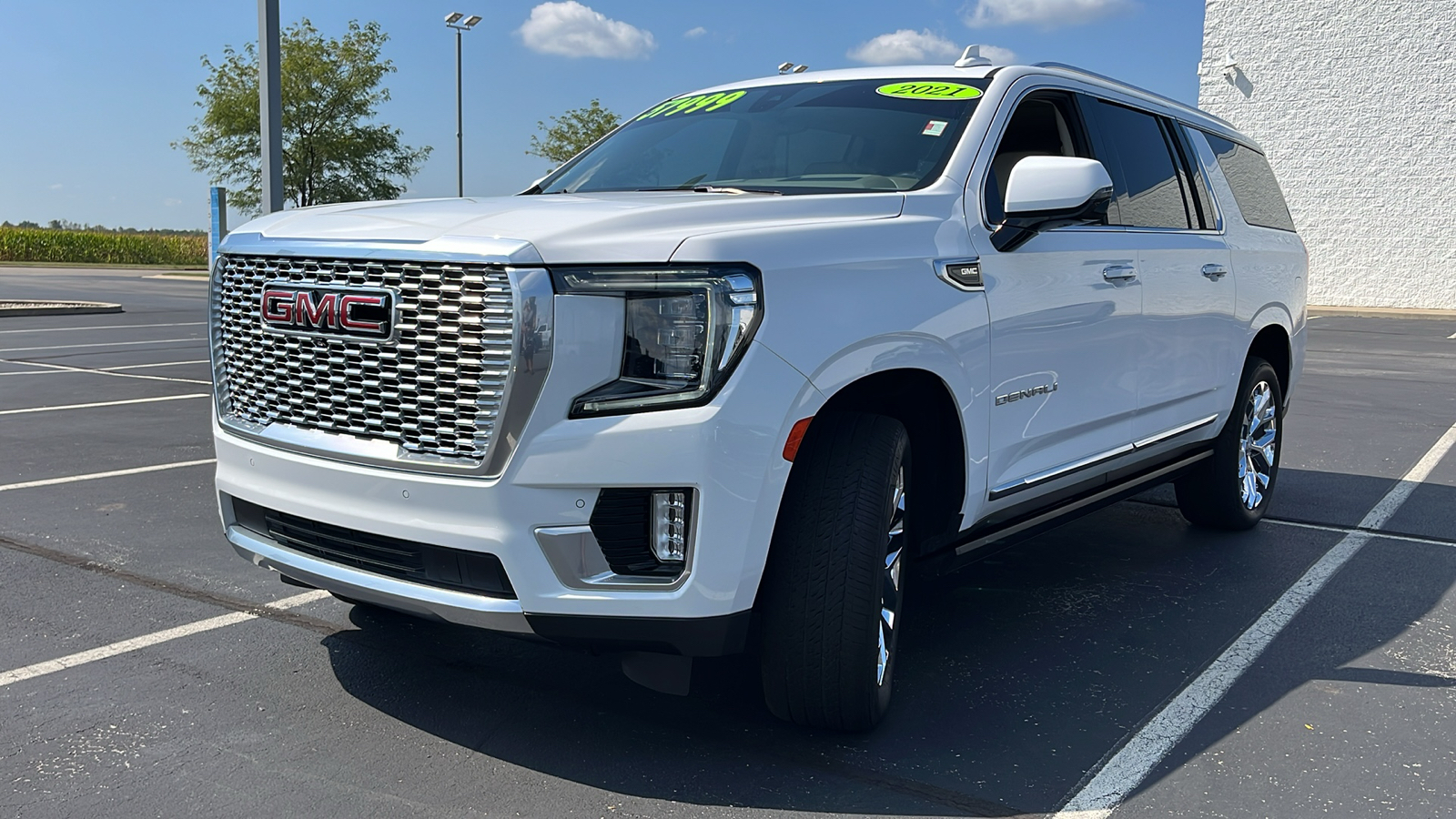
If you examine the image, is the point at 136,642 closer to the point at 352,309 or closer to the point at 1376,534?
the point at 352,309

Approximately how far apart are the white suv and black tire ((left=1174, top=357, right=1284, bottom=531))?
183 centimetres

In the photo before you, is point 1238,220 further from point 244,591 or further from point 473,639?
point 244,591

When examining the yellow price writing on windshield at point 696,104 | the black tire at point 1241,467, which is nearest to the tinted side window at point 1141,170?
Answer: the black tire at point 1241,467

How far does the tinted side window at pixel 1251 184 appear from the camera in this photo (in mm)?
5875

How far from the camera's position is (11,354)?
1310 cm

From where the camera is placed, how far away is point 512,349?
110 inches

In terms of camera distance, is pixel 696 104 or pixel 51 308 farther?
pixel 51 308

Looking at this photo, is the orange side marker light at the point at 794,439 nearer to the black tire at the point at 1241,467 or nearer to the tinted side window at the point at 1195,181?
the tinted side window at the point at 1195,181

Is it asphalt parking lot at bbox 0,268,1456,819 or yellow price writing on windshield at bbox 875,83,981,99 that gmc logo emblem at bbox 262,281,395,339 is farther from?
yellow price writing on windshield at bbox 875,83,981,99

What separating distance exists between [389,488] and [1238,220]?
4395 millimetres

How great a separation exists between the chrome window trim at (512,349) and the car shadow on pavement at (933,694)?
2.34 ft

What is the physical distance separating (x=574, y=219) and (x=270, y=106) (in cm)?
938

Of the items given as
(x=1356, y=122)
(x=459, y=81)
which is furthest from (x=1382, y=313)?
(x=459, y=81)

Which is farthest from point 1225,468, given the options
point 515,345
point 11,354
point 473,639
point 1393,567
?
point 11,354
